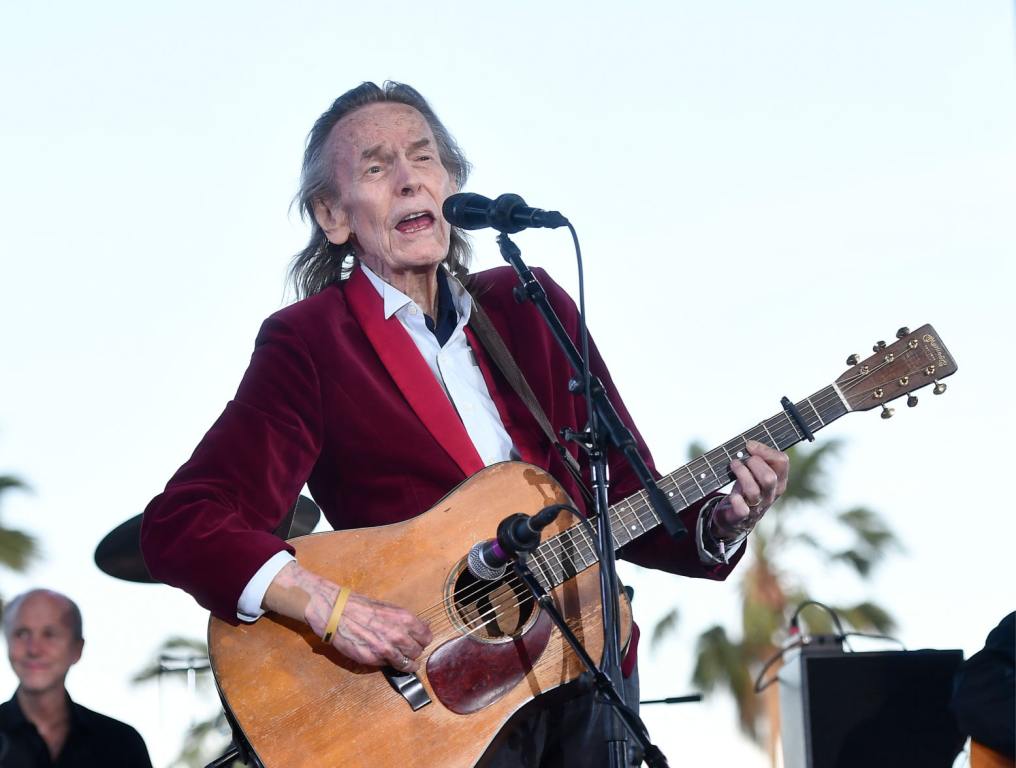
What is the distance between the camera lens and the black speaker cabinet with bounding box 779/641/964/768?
4.82 metres

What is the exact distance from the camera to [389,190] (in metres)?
3.84

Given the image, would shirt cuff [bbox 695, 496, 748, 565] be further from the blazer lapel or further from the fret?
the blazer lapel

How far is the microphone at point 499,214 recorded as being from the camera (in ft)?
10.2

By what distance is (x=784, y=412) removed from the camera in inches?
142

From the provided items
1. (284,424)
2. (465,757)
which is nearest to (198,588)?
(284,424)

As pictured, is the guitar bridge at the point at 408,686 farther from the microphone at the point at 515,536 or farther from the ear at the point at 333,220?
the ear at the point at 333,220

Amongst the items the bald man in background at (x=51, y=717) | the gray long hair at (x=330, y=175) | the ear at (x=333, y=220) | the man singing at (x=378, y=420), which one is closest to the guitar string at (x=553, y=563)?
the man singing at (x=378, y=420)

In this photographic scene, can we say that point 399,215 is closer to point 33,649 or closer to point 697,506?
point 697,506

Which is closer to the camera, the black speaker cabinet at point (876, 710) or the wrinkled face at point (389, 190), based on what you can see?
the wrinkled face at point (389, 190)

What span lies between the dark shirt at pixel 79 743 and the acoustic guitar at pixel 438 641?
2500mm

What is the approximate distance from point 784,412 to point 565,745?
1119 mm

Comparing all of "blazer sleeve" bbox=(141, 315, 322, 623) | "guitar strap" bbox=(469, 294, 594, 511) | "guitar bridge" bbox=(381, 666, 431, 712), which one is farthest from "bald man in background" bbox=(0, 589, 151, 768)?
"guitar strap" bbox=(469, 294, 594, 511)

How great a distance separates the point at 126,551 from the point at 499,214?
2.85 m

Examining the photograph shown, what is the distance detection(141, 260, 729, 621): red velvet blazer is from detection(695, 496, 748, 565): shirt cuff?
39mm
